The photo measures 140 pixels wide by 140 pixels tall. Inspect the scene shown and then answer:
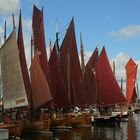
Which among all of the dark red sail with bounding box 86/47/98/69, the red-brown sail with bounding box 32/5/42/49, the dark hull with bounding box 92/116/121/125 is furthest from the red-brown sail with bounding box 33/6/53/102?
the dark red sail with bounding box 86/47/98/69

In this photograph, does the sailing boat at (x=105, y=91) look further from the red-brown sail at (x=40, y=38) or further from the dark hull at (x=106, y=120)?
the red-brown sail at (x=40, y=38)

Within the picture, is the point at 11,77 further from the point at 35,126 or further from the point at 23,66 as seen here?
the point at 23,66

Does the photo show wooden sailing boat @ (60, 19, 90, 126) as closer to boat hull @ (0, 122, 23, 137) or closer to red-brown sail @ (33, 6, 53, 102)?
red-brown sail @ (33, 6, 53, 102)

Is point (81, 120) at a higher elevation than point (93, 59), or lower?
lower

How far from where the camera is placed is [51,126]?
5091 cm

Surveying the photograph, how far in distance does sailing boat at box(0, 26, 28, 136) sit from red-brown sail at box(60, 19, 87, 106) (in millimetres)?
18920

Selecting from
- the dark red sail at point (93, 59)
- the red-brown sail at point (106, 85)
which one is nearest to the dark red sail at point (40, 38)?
the red-brown sail at point (106, 85)

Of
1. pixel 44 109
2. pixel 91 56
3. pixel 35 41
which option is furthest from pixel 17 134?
pixel 91 56

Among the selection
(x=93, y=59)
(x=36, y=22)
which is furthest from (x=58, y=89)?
(x=93, y=59)

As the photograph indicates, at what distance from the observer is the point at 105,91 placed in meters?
63.7

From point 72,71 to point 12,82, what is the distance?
21515 mm

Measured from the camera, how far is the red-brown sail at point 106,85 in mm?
62597

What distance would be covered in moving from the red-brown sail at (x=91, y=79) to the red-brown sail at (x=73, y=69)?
4.80m

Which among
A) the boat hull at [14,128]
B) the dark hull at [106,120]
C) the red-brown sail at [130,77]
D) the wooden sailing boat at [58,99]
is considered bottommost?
the boat hull at [14,128]
